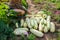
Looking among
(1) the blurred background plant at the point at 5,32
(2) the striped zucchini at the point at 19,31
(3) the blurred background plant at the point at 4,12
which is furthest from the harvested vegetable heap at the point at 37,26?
(3) the blurred background plant at the point at 4,12

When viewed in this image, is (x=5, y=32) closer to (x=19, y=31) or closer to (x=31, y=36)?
(x=19, y=31)

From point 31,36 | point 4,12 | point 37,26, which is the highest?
point 4,12

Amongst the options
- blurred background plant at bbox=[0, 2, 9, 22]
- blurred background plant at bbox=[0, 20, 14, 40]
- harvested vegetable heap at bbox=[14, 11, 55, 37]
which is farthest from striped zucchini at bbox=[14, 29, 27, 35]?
blurred background plant at bbox=[0, 2, 9, 22]

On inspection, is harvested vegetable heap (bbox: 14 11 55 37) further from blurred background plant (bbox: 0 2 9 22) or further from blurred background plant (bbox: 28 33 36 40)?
blurred background plant (bbox: 0 2 9 22)

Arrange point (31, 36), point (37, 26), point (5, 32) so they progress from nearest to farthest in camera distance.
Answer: point (5, 32), point (31, 36), point (37, 26)

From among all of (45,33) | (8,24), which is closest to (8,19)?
(8,24)

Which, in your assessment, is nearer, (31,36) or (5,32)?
(5,32)

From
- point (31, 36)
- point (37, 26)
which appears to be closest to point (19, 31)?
point (31, 36)

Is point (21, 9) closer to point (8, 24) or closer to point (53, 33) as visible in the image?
point (8, 24)
